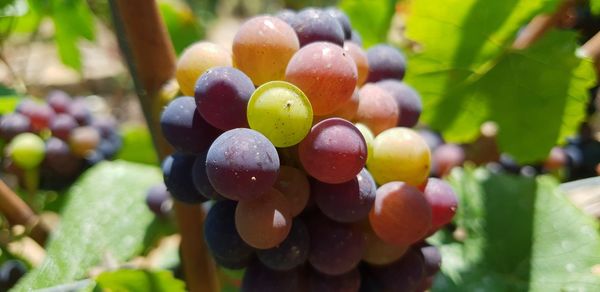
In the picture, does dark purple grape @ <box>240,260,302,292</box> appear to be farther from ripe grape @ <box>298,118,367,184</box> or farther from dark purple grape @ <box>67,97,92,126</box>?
dark purple grape @ <box>67,97,92,126</box>

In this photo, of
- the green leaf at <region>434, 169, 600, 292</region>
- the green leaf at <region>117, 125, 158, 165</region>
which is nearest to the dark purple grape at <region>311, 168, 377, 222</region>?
the green leaf at <region>434, 169, 600, 292</region>

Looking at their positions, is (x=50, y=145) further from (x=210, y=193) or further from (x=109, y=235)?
(x=210, y=193)

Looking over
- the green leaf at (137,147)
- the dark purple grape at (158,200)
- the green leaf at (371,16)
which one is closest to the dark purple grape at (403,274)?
the dark purple grape at (158,200)

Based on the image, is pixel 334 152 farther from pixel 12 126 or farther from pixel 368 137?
pixel 12 126

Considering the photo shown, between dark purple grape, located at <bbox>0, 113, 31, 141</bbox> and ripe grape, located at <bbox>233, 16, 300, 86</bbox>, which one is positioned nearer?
ripe grape, located at <bbox>233, 16, 300, 86</bbox>

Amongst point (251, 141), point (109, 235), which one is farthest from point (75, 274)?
point (251, 141)

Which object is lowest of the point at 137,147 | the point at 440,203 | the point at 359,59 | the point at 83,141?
the point at 137,147

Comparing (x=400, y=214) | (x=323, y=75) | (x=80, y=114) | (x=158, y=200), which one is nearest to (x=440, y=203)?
(x=400, y=214)
